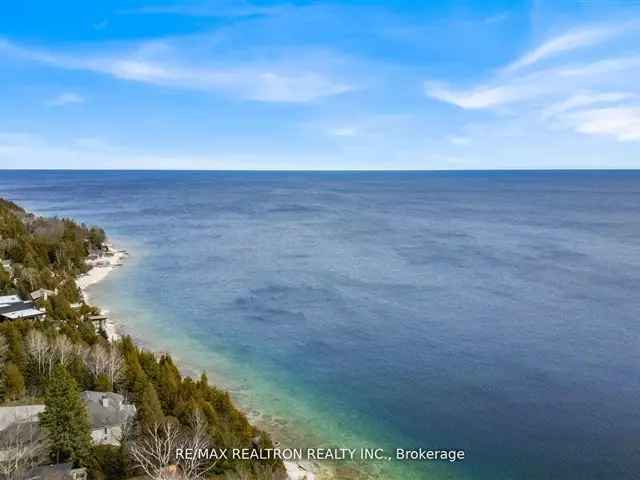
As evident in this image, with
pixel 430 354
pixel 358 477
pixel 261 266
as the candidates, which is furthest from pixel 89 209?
pixel 358 477

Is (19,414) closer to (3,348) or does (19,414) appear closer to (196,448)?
(3,348)

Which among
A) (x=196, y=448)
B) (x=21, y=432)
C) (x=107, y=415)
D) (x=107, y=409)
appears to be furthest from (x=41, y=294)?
(x=196, y=448)

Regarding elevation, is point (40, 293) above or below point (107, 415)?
above

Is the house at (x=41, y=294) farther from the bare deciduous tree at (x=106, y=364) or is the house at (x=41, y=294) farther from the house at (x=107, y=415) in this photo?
the house at (x=107, y=415)

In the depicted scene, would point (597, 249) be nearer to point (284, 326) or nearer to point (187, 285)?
point (284, 326)

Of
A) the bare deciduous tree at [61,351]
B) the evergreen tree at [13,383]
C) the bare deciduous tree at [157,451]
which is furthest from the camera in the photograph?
the bare deciduous tree at [61,351]

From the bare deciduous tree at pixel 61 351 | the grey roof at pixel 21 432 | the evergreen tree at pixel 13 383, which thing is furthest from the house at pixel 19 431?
the bare deciduous tree at pixel 61 351

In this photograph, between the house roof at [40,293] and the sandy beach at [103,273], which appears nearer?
the house roof at [40,293]
